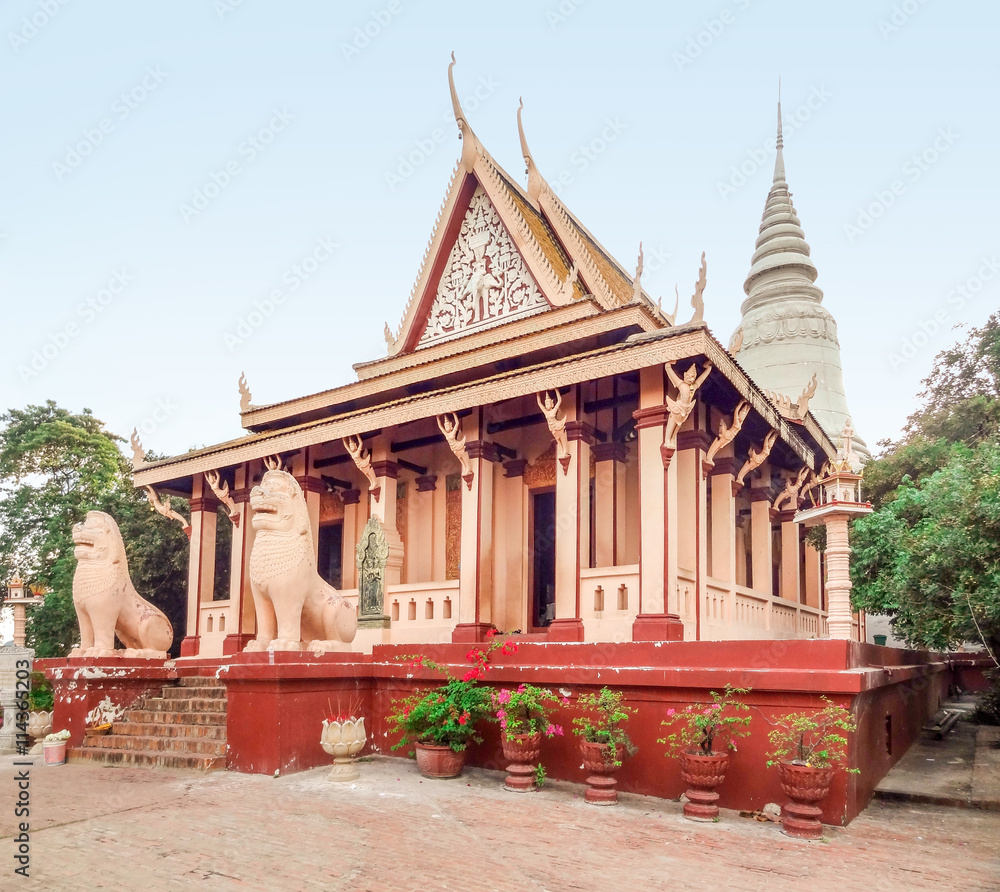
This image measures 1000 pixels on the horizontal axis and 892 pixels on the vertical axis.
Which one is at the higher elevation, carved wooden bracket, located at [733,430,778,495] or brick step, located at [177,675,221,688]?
carved wooden bracket, located at [733,430,778,495]

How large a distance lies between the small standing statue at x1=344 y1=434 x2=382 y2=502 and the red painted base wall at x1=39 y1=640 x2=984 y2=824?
3.30m

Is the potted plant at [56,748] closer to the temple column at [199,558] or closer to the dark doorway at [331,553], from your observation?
the temple column at [199,558]

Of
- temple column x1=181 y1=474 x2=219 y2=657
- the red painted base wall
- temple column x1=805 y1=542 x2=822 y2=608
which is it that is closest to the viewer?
the red painted base wall

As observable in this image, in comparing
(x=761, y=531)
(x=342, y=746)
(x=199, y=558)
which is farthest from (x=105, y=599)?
(x=761, y=531)

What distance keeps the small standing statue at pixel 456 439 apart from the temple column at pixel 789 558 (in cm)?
625

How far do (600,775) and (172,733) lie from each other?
5.15 metres

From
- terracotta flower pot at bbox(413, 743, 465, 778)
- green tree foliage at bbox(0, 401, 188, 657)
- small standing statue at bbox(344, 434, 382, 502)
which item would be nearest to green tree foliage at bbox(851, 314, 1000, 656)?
terracotta flower pot at bbox(413, 743, 465, 778)

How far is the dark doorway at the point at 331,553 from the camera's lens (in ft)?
49.4

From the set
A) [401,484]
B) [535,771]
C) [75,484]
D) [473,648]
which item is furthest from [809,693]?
[75,484]

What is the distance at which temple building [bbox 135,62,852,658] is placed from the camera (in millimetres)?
9852

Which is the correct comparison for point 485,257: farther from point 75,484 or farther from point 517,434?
point 75,484

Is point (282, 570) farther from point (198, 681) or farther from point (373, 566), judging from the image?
point (373, 566)

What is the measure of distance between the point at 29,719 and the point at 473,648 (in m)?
6.44

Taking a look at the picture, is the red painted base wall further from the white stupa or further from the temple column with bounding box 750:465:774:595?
the white stupa
